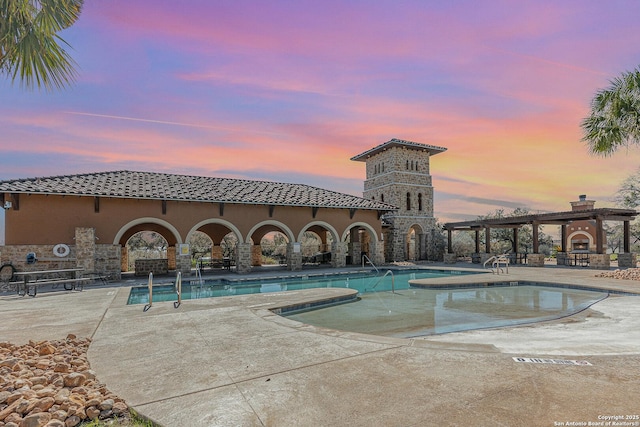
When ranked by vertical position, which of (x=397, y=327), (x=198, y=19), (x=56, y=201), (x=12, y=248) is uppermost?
(x=198, y=19)

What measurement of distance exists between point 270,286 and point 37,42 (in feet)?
35.0

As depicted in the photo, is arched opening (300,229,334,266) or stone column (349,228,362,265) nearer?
stone column (349,228,362,265)

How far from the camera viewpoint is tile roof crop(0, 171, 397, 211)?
14107mm

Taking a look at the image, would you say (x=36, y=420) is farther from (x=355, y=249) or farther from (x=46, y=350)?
(x=355, y=249)

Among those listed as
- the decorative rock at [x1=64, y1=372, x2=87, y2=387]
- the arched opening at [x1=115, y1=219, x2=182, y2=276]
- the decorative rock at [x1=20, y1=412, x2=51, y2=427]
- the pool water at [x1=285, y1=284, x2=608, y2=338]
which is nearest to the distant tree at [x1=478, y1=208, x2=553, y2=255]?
the pool water at [x1=285, y1=284, x2=608, y2=338]

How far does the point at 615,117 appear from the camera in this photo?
12.6 m

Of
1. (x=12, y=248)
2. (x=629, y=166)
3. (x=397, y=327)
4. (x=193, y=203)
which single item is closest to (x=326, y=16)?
(x=397, y=327)

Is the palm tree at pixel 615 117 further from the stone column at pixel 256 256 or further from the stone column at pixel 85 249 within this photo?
the stone column at pixel 85 249

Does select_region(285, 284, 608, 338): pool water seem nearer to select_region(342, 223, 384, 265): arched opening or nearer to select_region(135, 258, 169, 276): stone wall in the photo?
select_region(342, 223, 384, 265): arched opening

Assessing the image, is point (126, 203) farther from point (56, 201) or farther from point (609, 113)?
point (609, 113)

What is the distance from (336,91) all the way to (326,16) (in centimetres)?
288

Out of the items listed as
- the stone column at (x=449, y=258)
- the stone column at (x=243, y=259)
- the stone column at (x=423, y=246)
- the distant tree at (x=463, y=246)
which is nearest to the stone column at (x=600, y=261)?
the stone column at (x=449, y=258)

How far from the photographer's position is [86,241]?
44.8ft

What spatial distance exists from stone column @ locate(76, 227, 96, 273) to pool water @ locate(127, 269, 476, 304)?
2689mm
